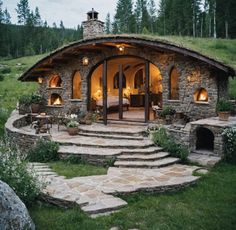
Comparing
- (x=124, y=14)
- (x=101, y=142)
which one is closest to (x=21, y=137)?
(x=101, y=142)

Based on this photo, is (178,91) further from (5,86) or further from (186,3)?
(186,3)

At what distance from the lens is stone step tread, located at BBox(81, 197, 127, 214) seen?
6.48 metres

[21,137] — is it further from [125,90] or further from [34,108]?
[125,90]

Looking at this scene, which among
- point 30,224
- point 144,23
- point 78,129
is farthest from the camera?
point 144,23

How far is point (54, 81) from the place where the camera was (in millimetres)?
17406

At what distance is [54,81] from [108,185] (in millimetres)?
10589

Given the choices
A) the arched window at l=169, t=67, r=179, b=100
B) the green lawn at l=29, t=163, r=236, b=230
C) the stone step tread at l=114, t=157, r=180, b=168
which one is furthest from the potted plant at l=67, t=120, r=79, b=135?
the green lawn at l=29, t=163, r=236, b=230

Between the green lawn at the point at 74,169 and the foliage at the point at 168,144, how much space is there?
229 cm

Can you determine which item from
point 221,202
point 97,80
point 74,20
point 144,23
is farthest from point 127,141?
point 74,20

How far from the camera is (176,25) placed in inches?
2088

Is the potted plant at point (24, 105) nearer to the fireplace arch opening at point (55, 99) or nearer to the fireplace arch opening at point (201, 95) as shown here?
the fireplace arch opening at point (55, 99)

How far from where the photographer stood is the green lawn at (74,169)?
29.8ft

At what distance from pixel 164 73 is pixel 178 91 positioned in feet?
3.21

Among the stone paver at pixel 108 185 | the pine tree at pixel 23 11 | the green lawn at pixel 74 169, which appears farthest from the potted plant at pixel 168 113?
the pine tree at pixel 23 11
